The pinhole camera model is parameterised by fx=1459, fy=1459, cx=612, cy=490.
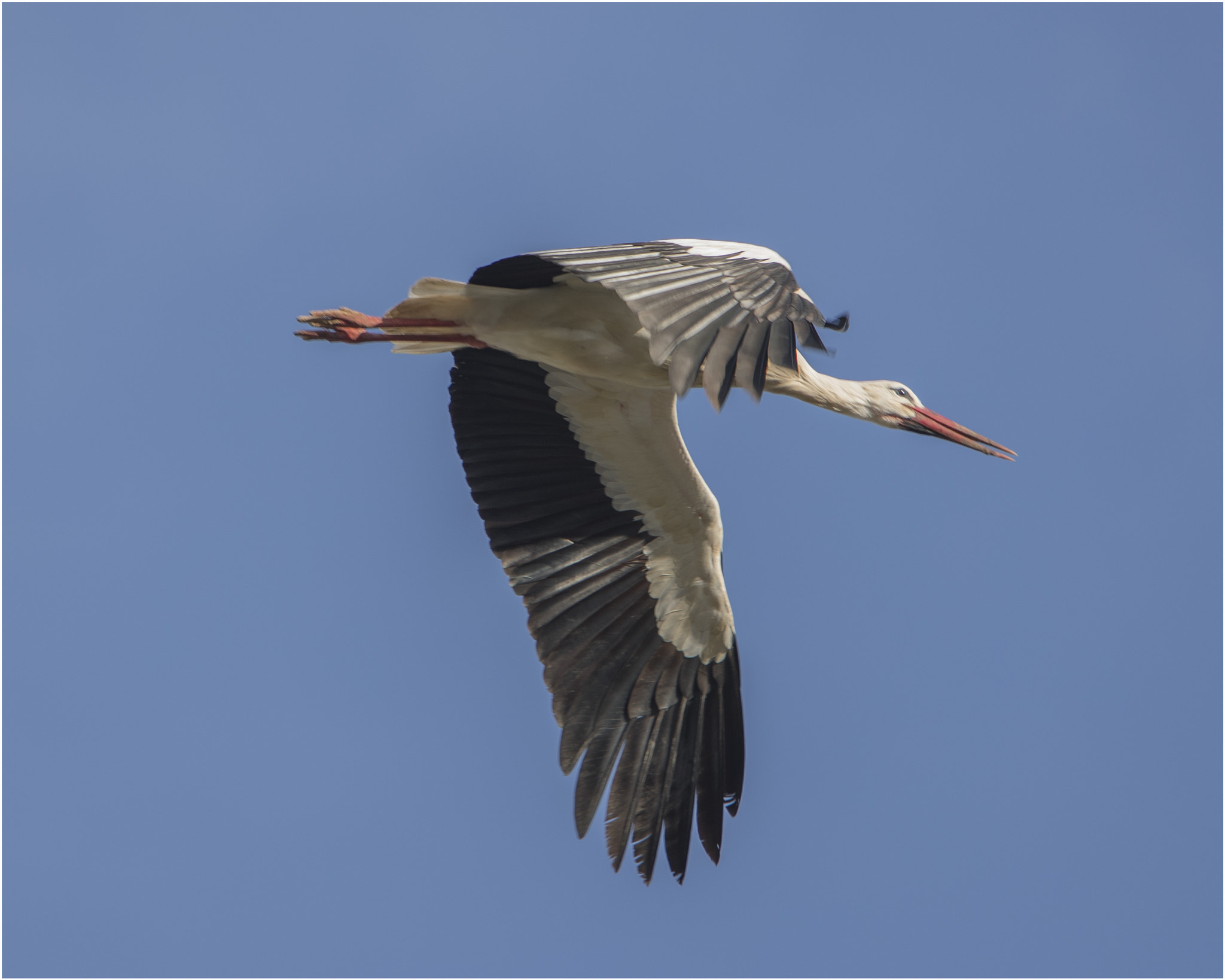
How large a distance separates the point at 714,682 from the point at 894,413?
5.73ft

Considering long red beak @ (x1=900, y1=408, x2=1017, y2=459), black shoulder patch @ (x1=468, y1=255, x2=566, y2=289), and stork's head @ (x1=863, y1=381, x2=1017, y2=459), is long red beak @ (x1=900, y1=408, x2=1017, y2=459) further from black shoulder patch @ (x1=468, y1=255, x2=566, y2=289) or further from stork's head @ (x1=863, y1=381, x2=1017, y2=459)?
black shoulder patch @ (x1=468, y1=255, x2=566, y2=289)

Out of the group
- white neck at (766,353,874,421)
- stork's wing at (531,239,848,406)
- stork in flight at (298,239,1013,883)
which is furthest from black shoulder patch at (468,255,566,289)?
white neck at (766,353,874,421)

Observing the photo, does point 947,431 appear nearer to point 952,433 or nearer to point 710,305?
point 952,433

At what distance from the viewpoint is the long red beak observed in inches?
313

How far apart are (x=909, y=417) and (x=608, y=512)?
172 centimetres

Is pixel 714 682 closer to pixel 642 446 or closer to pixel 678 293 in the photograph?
pixel 642 446

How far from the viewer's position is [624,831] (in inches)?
273

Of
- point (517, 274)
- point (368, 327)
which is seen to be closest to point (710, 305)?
point (517, 274)

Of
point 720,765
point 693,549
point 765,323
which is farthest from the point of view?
point 693,549

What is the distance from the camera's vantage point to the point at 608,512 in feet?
25.4

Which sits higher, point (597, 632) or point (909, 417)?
point (909, 417)

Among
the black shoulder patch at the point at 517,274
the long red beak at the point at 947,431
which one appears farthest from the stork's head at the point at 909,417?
the black shoulder patch at the point at 517,274

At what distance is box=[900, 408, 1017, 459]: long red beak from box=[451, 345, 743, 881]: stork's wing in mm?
1550

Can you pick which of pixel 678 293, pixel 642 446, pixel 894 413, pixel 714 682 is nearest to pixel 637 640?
pixel 714 682
